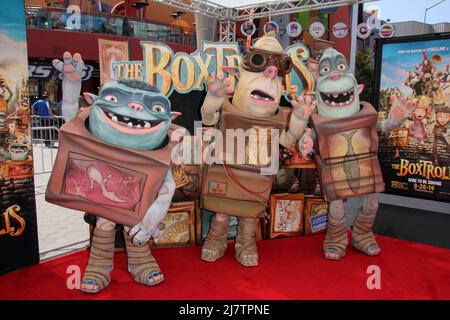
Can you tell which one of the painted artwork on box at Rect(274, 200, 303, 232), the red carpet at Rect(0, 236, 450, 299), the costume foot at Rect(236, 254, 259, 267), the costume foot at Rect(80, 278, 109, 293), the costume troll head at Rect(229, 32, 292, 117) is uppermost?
the costume troll head at Rect(229, 32, 292, 117)

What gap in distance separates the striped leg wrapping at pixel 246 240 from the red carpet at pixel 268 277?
0.31 feet

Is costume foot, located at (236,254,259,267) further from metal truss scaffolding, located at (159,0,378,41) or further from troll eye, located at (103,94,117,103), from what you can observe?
metal truss scaffolding, located at (159,0,378,41)

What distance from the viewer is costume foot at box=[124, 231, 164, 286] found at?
8.93 feet

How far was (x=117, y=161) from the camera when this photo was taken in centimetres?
252

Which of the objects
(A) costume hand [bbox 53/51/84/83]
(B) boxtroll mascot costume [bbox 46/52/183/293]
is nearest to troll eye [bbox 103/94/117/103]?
(B) boxtroll mascot costume [bbox 46/52/183/293]

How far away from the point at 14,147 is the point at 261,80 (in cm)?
182

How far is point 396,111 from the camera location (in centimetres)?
332

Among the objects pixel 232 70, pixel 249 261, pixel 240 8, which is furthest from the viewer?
pixel 240 8

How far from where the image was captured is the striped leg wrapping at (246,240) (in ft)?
10.3

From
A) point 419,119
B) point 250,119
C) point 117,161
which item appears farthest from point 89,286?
point 419,119

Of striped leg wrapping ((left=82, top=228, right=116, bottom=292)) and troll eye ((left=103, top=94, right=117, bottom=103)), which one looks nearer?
troll eye ((left=103, top=94, right=117, bottom=103))

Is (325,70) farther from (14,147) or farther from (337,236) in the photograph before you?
(14,147)

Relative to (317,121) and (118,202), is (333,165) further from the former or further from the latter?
(118,202)

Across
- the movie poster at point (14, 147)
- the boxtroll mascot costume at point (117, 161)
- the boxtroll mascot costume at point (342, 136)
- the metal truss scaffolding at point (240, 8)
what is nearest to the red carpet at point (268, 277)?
the movie poster at point (14, 147)
